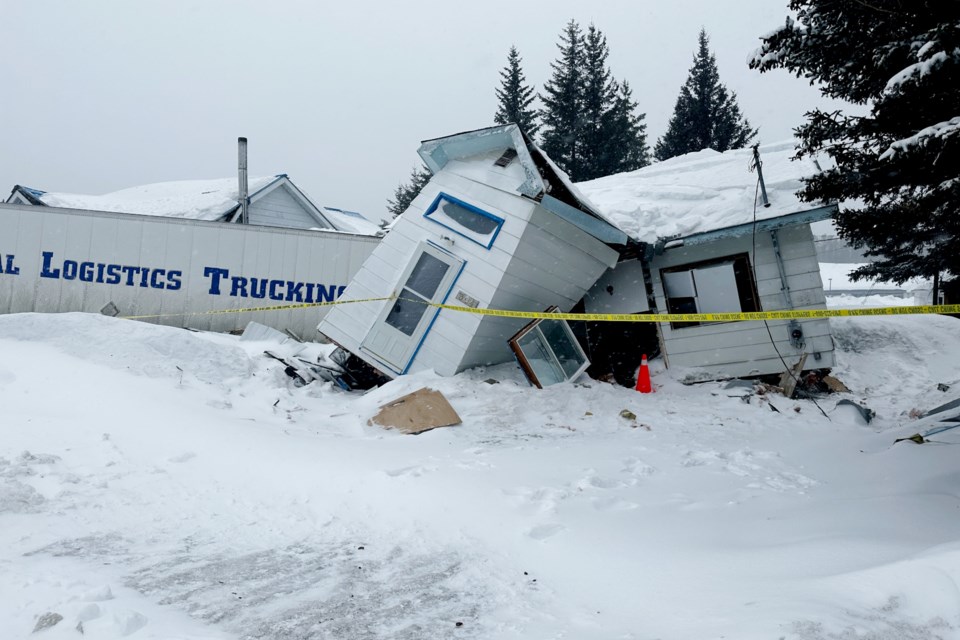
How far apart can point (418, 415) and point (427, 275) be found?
2997mm

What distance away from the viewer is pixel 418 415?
692 cm

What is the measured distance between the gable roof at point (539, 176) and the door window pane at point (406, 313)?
2.25 meters

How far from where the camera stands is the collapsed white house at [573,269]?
29.4ft

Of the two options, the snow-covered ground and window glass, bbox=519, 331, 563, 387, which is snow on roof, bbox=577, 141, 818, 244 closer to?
window glass, bbox=519, 331, 563, 387

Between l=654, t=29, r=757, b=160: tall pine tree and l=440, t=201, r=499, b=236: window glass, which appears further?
l=654, t=29, r=757, b=160: tall pine tree

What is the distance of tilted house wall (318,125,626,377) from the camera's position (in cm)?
883

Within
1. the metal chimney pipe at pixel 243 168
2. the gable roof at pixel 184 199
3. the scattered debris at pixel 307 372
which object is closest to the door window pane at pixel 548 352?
the scattered debris at pixel 307 372

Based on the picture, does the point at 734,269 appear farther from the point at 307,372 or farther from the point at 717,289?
the point at 307,372

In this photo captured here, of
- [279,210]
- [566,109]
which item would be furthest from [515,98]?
[279,210]

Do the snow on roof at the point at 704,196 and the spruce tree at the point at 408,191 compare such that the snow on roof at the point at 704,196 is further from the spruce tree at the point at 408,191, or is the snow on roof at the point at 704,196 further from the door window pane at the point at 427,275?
the spruce tree at the point at 408,191

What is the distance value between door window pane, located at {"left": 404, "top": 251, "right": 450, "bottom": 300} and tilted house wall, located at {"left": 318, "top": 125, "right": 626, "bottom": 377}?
56 millimetres

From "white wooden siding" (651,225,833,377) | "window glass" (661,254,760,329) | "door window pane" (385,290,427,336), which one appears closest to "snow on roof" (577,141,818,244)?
"white wooden siding" (651,225,833,377)

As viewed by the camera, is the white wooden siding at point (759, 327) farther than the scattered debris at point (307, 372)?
Yes

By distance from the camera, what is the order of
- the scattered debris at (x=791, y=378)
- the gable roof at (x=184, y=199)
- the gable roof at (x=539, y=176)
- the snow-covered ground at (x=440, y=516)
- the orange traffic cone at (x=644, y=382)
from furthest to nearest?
1. the gable roof at (x=184, y=199)
2. the scattered debris at (x=791, y=378)
3. the orange traffic cone at (x=644, y=382)
4. the gable roof at (x=539, y=176)
5. the snow-covered ground at (x=440, y=516)
